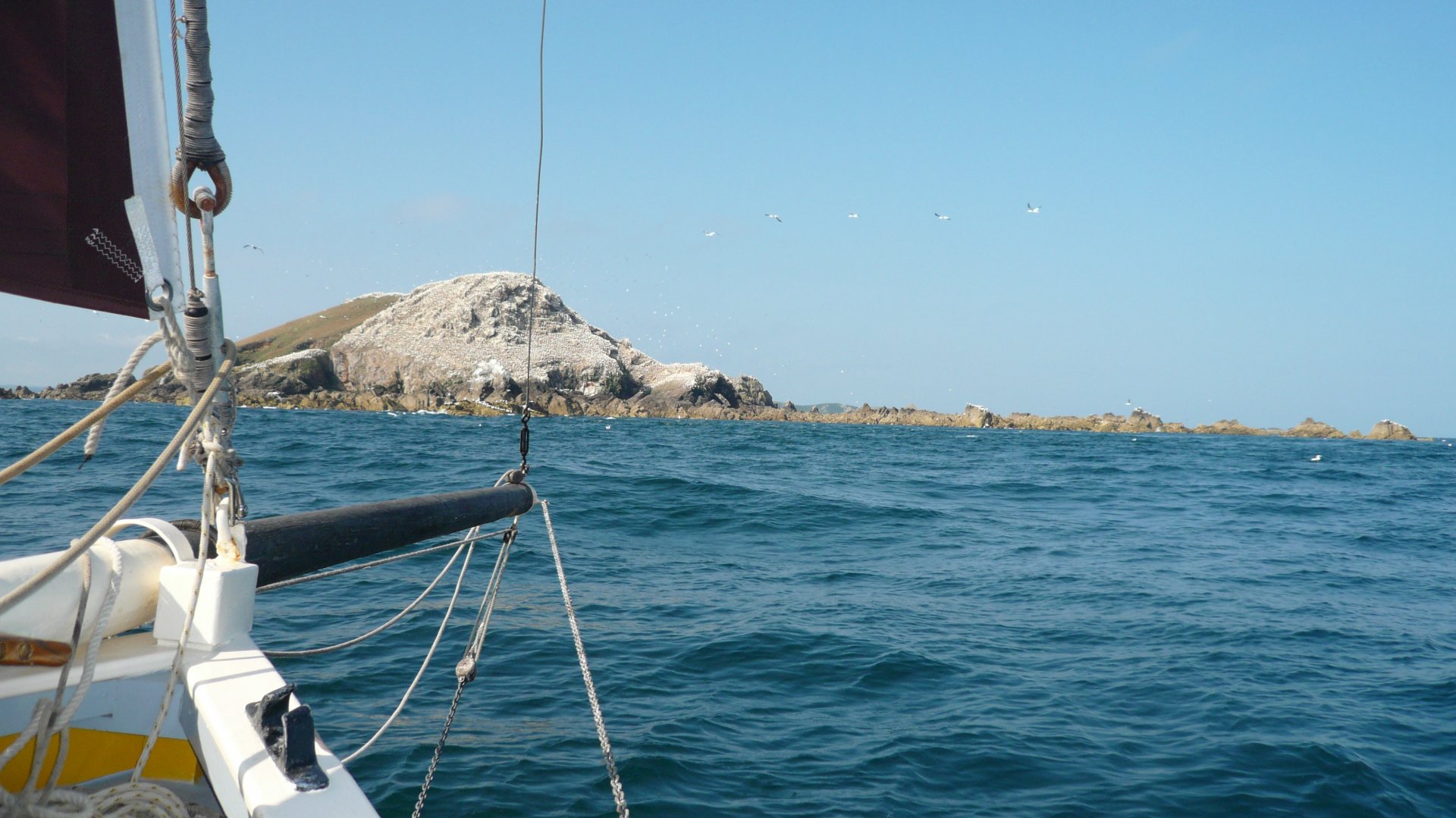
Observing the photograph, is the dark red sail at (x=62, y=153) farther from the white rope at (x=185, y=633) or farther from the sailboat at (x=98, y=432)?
the white rope at (x=185, y=633)

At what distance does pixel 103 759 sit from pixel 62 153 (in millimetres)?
1578

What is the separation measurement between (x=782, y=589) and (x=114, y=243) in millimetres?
8225

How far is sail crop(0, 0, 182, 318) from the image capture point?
222 centimetres

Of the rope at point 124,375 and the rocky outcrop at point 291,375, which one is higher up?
the rocky outcrop at point 291,375

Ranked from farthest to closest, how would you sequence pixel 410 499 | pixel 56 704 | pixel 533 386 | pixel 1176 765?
pixel 533 386
pixel 1176 765
pixel 410 499
pixel 56 704

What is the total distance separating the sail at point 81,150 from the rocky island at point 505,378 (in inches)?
2547

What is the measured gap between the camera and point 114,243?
7.77ft

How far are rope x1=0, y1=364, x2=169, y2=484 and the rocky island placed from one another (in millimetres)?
64853

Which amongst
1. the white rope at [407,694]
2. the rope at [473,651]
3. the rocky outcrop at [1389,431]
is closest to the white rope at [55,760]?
the white rope at [407,694]

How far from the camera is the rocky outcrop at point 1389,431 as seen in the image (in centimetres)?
9700

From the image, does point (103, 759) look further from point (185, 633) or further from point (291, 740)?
point (291, 740)

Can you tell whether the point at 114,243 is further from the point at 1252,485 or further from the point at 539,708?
the point at 1252,485

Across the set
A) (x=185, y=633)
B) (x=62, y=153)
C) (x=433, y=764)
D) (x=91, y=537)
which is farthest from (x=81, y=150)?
(x=433, y=764)

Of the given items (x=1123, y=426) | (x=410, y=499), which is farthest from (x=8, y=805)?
(x=1123, y=426)
